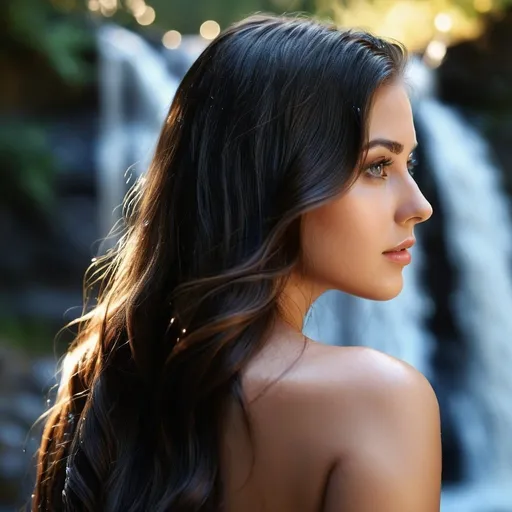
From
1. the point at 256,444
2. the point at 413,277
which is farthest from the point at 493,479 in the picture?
the point at 256,444

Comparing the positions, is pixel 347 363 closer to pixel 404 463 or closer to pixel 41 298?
pixel 404 463

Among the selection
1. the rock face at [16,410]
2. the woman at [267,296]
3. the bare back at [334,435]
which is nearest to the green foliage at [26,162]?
the rock face at [16,410]

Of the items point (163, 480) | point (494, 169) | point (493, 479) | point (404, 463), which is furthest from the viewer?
point (494, 169)

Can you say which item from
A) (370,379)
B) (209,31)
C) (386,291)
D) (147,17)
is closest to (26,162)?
(209,31)

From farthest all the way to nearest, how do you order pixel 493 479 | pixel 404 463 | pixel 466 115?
pixel 466 115
pixel 493 479
pixel 404 463

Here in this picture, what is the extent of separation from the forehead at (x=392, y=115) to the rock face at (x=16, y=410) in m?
4.21

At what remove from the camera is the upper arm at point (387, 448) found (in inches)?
44.0

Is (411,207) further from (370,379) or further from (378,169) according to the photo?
(370,379)

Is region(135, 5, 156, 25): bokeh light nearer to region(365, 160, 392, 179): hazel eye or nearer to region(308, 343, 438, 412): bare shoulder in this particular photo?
region(365, 160, 392, 179): hazel eye

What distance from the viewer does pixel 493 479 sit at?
602cm

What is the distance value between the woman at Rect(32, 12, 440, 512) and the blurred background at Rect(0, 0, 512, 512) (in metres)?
4.06

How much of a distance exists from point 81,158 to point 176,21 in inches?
137

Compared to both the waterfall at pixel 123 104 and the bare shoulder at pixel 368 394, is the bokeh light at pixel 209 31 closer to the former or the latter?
the waterfall at pixel 123 104

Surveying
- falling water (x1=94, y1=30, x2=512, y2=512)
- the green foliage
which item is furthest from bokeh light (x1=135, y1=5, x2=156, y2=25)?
the green foliage
